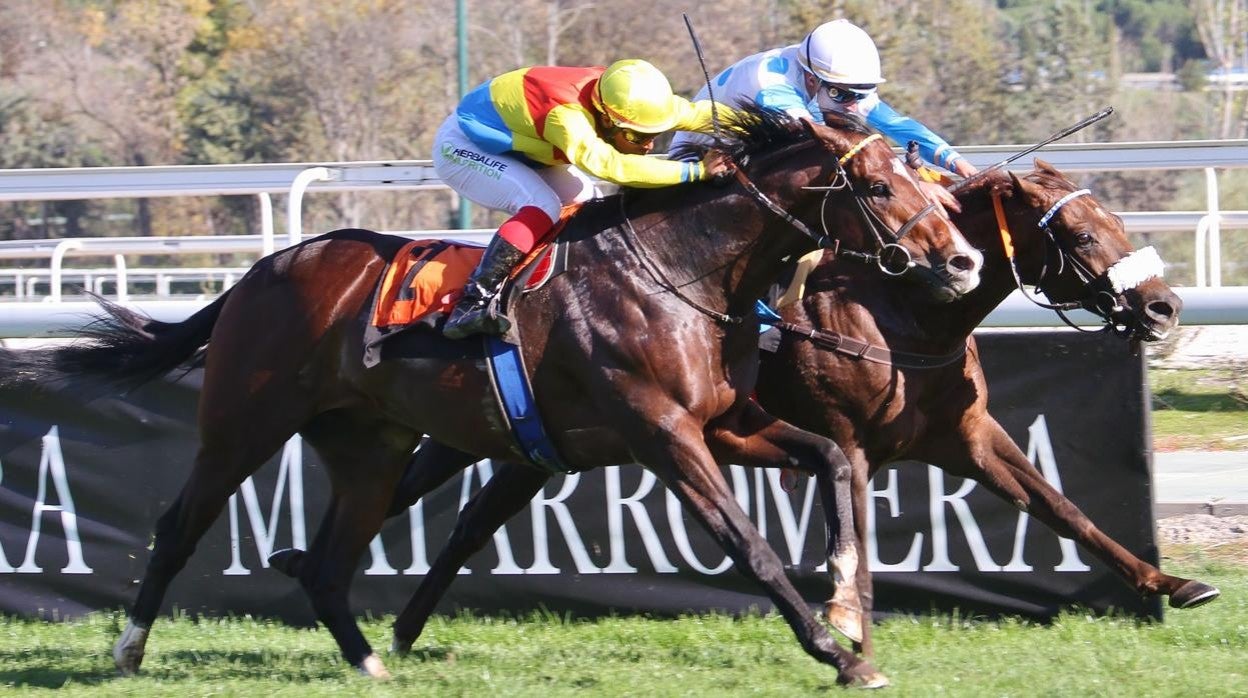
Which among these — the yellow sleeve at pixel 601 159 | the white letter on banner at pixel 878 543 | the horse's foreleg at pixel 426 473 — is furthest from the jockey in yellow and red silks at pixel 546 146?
the white letter on banner at pixel 878 543

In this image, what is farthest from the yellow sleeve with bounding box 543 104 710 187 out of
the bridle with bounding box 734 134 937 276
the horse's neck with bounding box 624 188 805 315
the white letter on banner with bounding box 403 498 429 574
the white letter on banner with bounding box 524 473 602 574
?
the white letter on banner with bounding box 403 498 429 574

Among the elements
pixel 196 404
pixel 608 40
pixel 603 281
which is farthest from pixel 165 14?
pixel 603 281

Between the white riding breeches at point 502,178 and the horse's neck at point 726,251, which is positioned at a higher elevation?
the white riding breeches at point 502,178

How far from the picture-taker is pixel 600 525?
6.29m

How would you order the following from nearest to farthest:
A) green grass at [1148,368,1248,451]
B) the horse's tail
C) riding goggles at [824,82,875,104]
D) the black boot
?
the black boot
riding goggles at [824,82,875,104]
the horse's tail
green grass at [1148,368,1248,451]

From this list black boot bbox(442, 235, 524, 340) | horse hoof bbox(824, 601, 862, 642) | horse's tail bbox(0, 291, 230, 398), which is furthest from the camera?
horse's tail bbox(0, 291, 230, 398)

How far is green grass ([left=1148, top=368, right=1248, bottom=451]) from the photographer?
8273mm

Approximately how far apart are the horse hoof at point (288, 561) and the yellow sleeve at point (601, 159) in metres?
1.83

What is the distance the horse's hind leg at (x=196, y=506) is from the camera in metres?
5.43

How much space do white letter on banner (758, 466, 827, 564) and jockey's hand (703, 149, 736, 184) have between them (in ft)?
5.18

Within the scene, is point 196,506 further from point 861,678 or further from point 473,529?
point 861,678

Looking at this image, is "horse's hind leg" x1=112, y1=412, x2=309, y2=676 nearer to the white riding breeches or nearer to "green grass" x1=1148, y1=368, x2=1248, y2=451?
the white riding breeches

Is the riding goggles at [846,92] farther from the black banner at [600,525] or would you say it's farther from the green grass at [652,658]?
the green grass at [652,658]

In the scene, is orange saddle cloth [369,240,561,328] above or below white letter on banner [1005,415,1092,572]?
above
